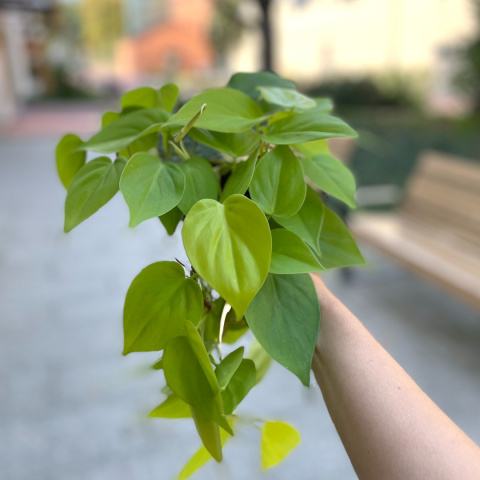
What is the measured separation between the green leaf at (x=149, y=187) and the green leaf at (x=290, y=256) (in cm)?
11

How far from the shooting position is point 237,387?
21.6 inches

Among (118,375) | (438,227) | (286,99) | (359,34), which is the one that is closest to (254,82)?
(286,99)

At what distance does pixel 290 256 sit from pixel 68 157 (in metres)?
0.31

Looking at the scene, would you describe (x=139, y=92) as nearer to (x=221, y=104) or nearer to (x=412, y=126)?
(x=221, y=104)

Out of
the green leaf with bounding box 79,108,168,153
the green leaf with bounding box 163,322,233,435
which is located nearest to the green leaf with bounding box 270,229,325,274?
the green leaf with bounding box 163,322,233,435

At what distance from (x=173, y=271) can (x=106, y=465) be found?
1.40 metres

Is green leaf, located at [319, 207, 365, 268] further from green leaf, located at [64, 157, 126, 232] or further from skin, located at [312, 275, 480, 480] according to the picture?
green leaf, located at [64, 157, 126, 232]

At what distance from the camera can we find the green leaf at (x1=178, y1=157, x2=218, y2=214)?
21.5 inches

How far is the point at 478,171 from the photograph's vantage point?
8.92ft

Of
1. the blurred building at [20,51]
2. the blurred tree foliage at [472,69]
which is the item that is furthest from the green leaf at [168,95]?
the blurred building at [20,51]

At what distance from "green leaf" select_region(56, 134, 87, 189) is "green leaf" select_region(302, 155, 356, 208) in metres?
0.27

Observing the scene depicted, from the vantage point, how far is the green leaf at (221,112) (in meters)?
0.52

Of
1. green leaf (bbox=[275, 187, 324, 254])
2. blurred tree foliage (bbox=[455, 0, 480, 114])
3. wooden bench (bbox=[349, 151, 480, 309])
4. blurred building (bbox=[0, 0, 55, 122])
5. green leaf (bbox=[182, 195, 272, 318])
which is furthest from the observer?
blurred building (bbox=[0, 0, 55, 122])

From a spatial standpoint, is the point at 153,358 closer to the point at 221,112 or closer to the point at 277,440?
the point at 277,440
